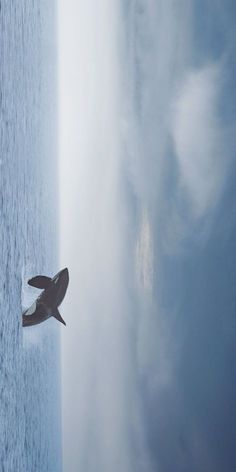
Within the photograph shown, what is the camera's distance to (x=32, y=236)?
20.6 meters

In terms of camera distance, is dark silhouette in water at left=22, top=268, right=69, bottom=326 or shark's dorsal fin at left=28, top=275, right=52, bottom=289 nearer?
shark's dorsal fin at left=28, top=275, right=52, bottom=289

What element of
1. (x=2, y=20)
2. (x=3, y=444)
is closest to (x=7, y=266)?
(x=3, y=444)

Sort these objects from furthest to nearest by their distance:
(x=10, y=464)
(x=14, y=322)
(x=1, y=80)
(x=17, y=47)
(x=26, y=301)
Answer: (x=17, y=47) → (x=26, y=301) → (x=1, y=80) → (x=14, y=322) → (x=10, y=464)

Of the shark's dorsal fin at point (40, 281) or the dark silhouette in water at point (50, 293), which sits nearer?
the shark's dorsal fin at point (40, 281)

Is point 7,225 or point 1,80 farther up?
point 1,80

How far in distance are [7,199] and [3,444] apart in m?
6.36

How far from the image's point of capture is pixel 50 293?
10836 millimetres

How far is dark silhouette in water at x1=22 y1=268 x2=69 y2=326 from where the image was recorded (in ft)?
34.7

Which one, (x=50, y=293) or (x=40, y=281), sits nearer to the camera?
(x=40, y=281)

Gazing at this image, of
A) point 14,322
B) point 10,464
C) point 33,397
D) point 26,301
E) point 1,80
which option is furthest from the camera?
point 33,397

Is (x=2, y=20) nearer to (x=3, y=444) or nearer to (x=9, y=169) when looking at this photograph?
(x=9, y=169)

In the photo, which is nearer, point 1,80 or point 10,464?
point 10,464

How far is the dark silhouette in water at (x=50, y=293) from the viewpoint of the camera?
10586mm

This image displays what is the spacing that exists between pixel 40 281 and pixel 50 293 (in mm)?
452
